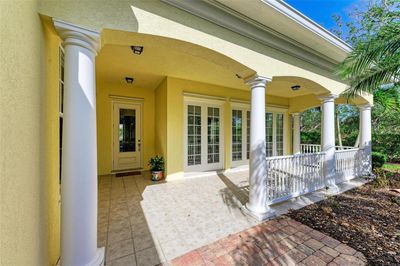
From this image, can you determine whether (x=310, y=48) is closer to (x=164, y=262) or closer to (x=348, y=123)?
(x=164, y=262)

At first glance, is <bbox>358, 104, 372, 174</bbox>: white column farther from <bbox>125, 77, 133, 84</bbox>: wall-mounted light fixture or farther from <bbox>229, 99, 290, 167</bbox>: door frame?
<bbox>125, 77, 133, 84</bbox>: wall-mounted light fixture

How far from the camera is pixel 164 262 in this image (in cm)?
189

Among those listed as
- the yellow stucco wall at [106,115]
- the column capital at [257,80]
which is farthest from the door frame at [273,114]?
the yellow stucco wall at [106,115]

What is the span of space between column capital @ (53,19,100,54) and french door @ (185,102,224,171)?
359 cm

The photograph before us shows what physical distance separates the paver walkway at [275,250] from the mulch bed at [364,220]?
213mm

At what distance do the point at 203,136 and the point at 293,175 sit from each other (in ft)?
9.12

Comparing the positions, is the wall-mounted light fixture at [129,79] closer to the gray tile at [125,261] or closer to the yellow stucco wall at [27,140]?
the yellow stucco wall at [27,140]

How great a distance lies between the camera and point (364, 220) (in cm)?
284

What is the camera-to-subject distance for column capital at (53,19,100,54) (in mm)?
1544

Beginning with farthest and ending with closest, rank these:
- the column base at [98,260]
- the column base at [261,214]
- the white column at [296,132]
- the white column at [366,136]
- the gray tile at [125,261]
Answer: the white column at [296,132] → the white column at [366,136] → the column base at [261,214] → the gray tile at [125,261] → the column base at [98,260]

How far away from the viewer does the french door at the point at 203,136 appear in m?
5.27

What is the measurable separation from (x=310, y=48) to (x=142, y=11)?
134 inches

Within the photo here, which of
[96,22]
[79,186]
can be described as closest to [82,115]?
[79,186]

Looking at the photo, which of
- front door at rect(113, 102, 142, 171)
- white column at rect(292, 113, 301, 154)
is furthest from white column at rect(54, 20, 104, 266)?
white column at rect(292, 113, 301, 154)
